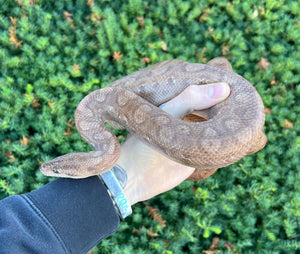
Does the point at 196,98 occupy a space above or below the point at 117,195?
above

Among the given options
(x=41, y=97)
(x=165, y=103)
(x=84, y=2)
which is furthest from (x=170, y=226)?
(x=84, y=2)

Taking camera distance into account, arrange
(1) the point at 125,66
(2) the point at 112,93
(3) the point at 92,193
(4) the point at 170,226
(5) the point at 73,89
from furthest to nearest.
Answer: (1) the point at 125,66 → (5) the point at 73,89 → (4) the point at 170,226 → (2) the point at 112,93 → (3) the point at 92,193

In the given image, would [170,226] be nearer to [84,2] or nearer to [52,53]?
[52,53]

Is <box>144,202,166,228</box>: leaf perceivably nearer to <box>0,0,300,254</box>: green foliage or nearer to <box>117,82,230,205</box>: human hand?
<box>0,0,300,254</box>: green foliage

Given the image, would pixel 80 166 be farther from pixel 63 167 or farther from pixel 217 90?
pixel 217 90

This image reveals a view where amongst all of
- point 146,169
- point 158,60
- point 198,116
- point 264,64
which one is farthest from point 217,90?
point 264,64

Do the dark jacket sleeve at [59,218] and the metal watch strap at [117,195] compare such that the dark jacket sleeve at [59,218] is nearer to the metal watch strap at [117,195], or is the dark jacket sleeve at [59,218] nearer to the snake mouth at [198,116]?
the metal watch strap at [117,195]
